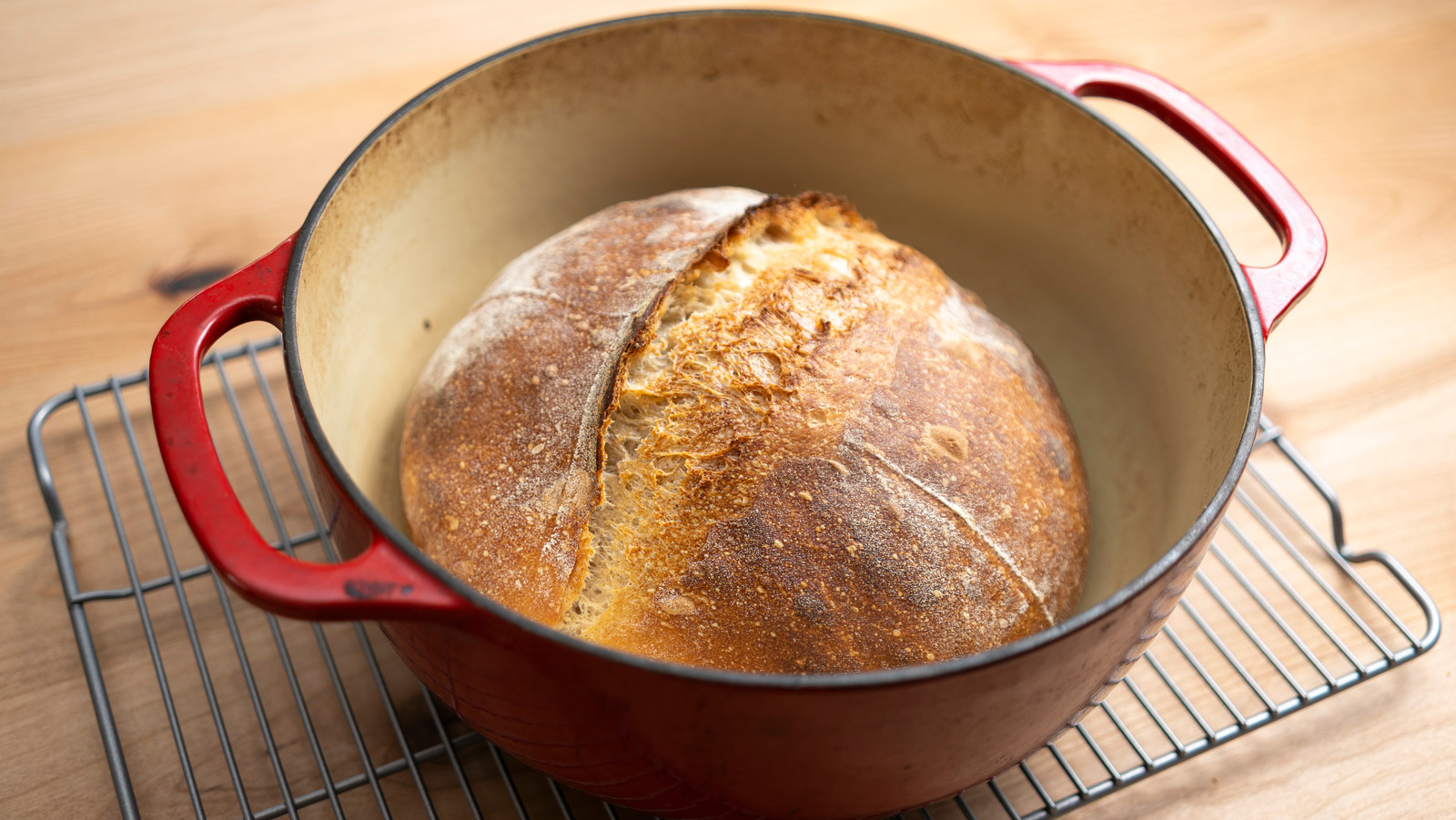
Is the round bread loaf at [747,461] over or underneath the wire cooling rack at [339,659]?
over

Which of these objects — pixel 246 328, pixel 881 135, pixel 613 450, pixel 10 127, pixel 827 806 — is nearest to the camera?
pixel 827 806

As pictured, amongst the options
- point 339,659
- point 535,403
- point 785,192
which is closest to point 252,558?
point 535,403

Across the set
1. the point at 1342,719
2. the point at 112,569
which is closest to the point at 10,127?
the point at 112,569

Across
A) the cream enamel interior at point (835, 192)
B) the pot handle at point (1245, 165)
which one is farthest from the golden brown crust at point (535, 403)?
the pot handle at point (1245, 165)

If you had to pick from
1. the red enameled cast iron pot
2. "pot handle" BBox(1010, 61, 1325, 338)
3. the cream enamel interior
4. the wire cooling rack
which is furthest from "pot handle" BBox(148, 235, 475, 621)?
"pot handle" BBox(1010, 61, 1325, 338)

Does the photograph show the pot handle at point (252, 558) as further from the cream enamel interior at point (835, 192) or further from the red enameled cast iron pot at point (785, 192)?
the cream enamel interior at point (835, 192)

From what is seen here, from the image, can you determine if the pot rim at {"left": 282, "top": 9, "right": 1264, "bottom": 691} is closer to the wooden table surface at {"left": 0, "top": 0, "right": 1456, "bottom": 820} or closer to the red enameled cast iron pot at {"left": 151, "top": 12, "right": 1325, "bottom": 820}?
the red enameled cast iron pot at {"left": 151, "top": 12, "right": 1325, "bottom": 820}

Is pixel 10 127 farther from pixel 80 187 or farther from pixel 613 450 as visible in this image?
pixel 613 450
